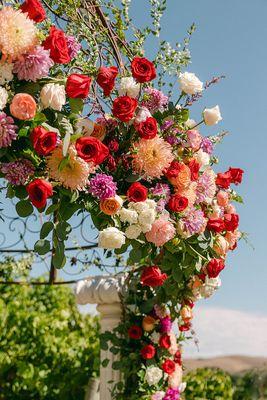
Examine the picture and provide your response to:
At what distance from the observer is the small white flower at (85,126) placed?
2.64m

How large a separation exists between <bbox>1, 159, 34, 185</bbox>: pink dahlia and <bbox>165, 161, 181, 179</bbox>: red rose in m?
0.69

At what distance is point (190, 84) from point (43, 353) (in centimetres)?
391

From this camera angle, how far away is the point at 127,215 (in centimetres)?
277

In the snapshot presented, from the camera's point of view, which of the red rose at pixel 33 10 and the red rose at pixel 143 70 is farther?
the red rose at pixel 143 70

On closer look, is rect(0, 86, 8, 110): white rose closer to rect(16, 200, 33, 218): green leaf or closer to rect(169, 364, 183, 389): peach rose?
rect(16, 200, 33, 218): green leaf

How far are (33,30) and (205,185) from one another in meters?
1.20

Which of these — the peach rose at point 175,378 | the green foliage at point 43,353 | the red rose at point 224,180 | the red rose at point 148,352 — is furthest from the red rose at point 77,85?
the green foliage at point 43,353

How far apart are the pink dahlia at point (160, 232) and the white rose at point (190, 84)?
25.5 inches

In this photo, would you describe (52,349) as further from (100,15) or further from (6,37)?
(6,37)

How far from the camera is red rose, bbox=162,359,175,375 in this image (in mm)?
4477

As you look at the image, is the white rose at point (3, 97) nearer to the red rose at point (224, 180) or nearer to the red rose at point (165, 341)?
the red rose at point (224, 180)

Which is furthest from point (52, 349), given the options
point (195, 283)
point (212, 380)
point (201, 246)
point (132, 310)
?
point (201, 246)

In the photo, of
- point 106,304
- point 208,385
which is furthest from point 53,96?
point 208,385

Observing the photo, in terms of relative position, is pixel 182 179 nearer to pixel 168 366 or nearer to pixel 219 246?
pixel 219 246
